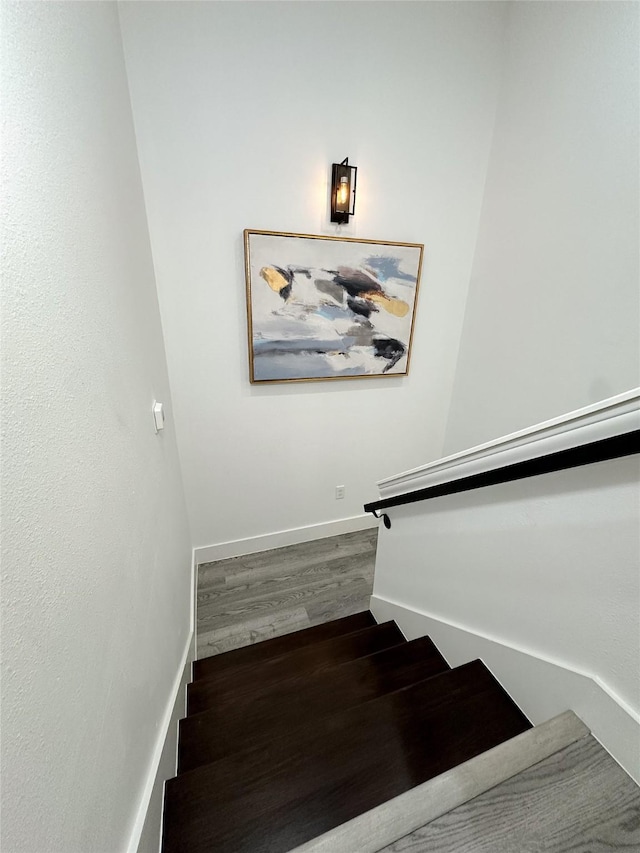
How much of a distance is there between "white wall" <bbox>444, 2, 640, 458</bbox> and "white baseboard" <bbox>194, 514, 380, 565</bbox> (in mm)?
1318

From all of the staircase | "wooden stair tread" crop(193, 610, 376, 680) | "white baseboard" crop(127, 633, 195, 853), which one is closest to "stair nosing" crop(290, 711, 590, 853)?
the staircase

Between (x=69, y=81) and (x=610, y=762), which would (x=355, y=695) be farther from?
(x=69, y=81)

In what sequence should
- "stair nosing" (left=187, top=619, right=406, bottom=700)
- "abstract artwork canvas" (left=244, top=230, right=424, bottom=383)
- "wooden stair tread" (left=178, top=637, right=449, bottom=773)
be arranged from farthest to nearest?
"abstract artwork canvas" (left=244, top=230, right=424, bottom=383) < "stair nosing" (left=187, top=619, right=406, bottom=700) < "wooden stair tread" (left=178, top=637, right=449, bottom=773)

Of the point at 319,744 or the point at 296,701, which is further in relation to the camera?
the point at 296,701

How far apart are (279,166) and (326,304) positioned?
71 centimetres

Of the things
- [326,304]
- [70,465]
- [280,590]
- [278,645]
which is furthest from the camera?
[280,590]

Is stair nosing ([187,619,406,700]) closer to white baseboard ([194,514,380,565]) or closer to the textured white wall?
the textured white wall

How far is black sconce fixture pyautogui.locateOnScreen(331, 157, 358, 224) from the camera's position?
172 centimetres

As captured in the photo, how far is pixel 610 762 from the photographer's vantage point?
72cm

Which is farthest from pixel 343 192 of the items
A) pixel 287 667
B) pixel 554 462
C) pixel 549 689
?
pixel 287 667

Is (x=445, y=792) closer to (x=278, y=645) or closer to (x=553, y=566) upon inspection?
(x=553, y=566)

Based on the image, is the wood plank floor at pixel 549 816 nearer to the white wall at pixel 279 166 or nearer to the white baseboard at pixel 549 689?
the white baseboard at pixel 549 689

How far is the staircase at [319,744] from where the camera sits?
86 cm

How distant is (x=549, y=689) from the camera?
891 millimetres
